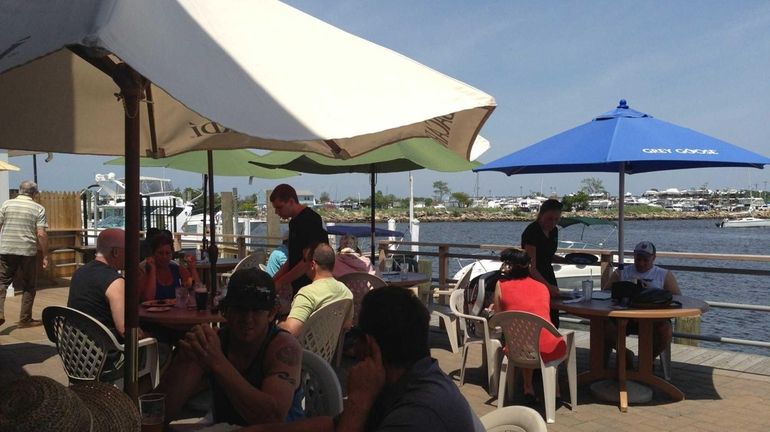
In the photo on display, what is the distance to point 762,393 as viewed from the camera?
16.1 ft

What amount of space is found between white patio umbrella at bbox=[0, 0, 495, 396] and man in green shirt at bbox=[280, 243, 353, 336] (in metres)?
1.15

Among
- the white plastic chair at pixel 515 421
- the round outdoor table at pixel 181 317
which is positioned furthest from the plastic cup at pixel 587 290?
the white plastic chair at pixel 515 421

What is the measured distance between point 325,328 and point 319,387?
137 centimetres

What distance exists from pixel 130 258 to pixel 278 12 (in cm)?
104

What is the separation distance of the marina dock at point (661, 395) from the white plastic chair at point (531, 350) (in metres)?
0.15

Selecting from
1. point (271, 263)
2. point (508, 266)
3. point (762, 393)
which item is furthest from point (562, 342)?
point (271, 263)

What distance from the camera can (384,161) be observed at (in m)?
6.65

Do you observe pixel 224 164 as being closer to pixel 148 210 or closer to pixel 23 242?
pixel 23 242

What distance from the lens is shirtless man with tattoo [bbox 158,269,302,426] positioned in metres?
2.21

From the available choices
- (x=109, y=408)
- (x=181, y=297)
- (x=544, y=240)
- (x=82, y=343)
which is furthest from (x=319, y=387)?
(x=544, y=240)

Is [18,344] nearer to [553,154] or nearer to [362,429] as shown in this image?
[553,154]

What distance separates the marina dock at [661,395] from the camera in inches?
169

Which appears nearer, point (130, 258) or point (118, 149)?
point (130, 258)

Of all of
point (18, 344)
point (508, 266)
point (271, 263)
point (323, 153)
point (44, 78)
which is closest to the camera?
point (44, 78)
